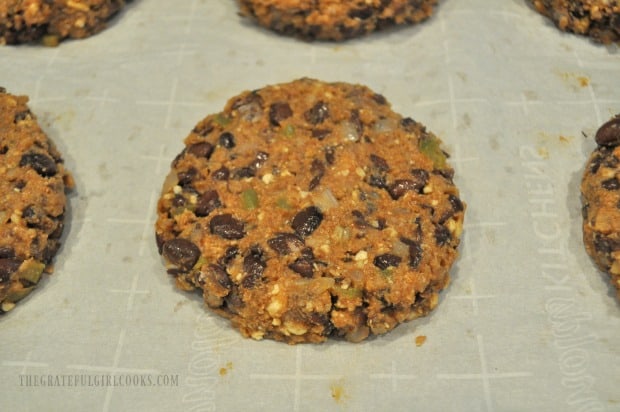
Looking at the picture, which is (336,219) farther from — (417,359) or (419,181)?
(417,359)

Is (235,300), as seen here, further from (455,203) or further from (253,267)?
(455,203)

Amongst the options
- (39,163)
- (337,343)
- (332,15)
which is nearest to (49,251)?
(39,163)

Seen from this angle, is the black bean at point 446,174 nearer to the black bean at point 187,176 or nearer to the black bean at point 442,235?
the black bean at point 442,235

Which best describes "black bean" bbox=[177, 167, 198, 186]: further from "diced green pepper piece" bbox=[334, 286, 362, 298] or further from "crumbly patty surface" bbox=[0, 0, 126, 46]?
"crumbly patty surface" bbox=[0, 0, 126, 46]

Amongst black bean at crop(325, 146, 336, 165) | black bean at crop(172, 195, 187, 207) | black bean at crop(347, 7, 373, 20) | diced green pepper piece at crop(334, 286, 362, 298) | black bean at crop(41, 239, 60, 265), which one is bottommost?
black bean at crop(41, 239, 60, 265)

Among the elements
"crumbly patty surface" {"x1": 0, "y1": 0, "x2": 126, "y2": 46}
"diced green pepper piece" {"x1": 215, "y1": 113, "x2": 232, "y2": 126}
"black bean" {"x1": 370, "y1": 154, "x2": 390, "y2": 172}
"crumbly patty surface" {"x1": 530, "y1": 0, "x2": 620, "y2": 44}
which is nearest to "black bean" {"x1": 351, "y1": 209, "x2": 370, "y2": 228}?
"black bean" {"x1": 370, "y1": 154, "x2": 390, "y2": 172}
